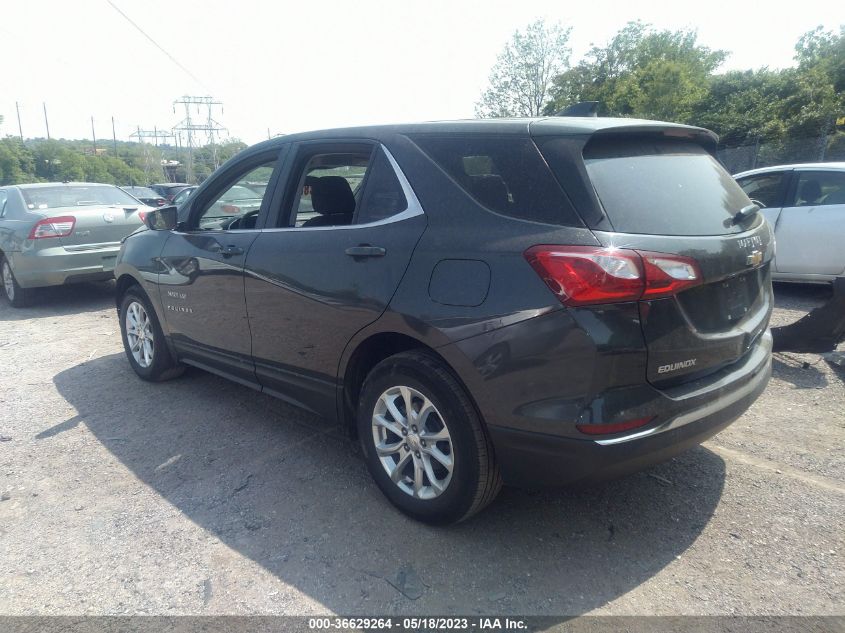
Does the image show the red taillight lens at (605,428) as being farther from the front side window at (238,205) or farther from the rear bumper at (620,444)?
the front side window at (238,205)

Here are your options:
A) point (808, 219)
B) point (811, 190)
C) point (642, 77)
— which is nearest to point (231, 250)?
point (808, 219)

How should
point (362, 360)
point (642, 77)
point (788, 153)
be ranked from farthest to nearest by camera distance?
1. point (642, 77)
2. point (788, 153)
3. point (362, 360)

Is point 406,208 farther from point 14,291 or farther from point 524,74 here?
point 524,74

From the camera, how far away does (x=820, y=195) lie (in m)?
7.05

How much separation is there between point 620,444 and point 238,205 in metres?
3.28

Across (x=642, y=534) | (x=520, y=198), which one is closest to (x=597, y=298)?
(x=520, y=198)

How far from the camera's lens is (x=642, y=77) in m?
32.3

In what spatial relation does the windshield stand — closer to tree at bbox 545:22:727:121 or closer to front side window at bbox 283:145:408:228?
front side window at bbox 283:145:408:228

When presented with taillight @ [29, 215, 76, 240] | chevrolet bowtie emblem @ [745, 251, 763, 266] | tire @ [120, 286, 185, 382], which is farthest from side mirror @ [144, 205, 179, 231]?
taillight @ [29, 215, 76, 240]

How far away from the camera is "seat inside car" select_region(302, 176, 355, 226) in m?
3.58

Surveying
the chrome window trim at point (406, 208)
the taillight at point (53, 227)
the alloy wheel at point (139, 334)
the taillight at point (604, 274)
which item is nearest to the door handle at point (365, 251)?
the chrome window trim at point (406, 208)

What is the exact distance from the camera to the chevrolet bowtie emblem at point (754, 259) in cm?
278

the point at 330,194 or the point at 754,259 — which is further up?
the point at 330,194

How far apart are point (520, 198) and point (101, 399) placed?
12.6ft
